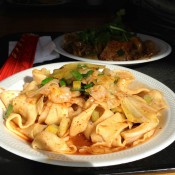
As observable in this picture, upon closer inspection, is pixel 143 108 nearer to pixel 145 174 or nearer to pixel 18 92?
pixel 145 174

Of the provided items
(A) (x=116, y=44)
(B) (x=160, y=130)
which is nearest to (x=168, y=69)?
(A) (x=116, y=44)

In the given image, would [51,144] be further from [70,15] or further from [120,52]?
[70,15]

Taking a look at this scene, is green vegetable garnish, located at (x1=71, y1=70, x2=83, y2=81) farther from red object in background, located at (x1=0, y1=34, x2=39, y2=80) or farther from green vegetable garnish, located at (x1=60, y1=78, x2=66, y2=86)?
red object in background, located at (x1=0, y1=34, x2=39, y2=80)

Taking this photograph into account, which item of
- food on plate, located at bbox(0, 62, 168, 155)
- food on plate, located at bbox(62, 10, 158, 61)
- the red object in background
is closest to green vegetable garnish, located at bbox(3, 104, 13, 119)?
food on plate, located at bbox(0, 62, 168, 155)

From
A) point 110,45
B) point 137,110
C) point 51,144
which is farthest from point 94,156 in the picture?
point 110,45

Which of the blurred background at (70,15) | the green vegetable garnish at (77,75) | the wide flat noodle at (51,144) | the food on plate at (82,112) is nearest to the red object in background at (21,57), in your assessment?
the food on plate at (82,112)
